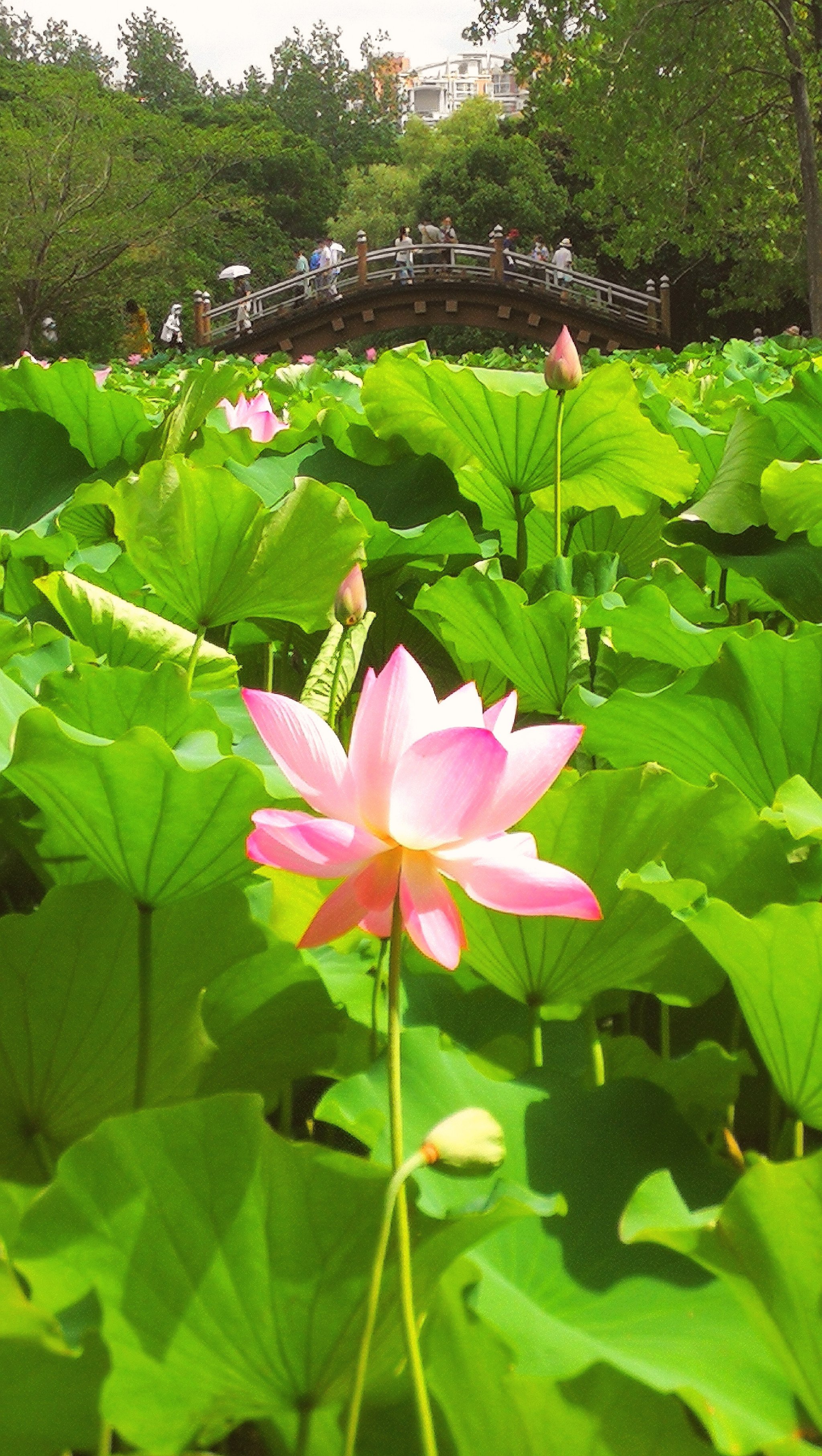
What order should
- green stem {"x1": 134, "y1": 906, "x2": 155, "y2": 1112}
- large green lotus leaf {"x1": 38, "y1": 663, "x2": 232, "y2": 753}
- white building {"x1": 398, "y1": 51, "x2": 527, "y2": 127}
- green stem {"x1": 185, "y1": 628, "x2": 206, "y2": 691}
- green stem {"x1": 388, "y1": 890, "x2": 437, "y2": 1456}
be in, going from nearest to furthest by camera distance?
1. green stem {"x1": 388, "y1": 890, "x2": 437, "y2": 1456}
2. green stem {"x1": 134, "y1": 906, "x2": 155, "y2": 1112}
3. large green lotus leaf {"x1": 38, "y1": 663, "x2": 232, "y2": 753}
4. green stem {"x1": 185, "y1": 628, "x2": 206, "y2": 691}
5. white building {"x1": 398, "y1": 51, "x2": 527, "y2": 127}

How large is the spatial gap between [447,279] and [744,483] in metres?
15.4

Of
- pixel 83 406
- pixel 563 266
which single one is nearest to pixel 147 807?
pixel 83 406

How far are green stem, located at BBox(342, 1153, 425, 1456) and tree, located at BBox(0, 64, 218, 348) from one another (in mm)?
16210

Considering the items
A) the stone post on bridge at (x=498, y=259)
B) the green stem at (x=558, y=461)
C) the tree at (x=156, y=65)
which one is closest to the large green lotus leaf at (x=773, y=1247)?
the green stem at (x=558, y=461)

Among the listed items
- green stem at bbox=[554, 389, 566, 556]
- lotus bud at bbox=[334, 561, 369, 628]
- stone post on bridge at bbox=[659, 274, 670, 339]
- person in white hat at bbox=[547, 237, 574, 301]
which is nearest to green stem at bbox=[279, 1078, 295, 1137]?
lotus bud at bbox=[334, 561, 369, 628]

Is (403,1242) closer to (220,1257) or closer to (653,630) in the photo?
(220,1257)

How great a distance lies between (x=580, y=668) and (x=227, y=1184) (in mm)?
399

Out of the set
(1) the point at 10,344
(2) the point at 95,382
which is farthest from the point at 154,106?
(2) the point at 95,382

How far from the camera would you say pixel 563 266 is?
1582 centimetres

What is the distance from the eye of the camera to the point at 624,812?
417 millimetres

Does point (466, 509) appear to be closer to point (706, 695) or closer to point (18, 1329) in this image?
point (706, 695)

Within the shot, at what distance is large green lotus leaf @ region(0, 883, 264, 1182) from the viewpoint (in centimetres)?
38

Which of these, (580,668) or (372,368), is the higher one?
(372,368)

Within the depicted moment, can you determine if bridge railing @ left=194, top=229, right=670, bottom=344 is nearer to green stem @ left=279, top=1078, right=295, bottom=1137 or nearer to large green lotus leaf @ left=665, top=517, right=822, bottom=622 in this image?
large green lotus leaf @ left=665, top=517, right=822, bottom=622
